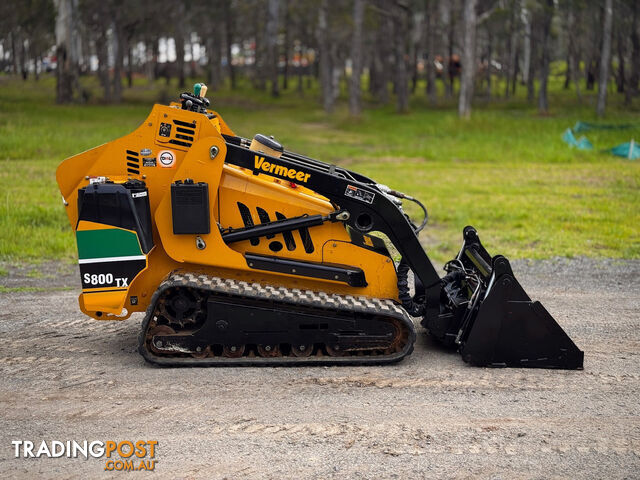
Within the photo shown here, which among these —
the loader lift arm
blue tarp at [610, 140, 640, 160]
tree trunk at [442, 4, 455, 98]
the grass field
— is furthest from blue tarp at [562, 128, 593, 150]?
tree trunk at [442, 4, 455, 98]

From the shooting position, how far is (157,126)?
6809mm

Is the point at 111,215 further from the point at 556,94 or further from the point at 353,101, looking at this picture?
the point at 556,94

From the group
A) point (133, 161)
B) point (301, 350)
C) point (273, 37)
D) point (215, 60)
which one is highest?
point (273, 37)

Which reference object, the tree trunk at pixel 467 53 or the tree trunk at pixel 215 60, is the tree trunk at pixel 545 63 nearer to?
the tree trunk at pixel 467 53

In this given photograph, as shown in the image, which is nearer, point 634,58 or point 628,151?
point 628,151

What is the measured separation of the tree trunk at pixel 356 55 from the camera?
118ft

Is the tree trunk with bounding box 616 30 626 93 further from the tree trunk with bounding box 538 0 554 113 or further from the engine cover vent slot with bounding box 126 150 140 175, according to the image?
the engine cover vent slot with bounding box 126 150 140 175

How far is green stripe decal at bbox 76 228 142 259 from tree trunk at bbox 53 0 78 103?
99.6 feet

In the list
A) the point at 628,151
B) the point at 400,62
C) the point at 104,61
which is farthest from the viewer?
the point at 104,61

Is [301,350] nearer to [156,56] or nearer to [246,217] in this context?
[246,217]

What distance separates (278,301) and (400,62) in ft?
121

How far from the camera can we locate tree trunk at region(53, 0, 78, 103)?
34.6 metres

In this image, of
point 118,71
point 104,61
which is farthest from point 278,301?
point 104,61

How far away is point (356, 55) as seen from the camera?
36625 mm
